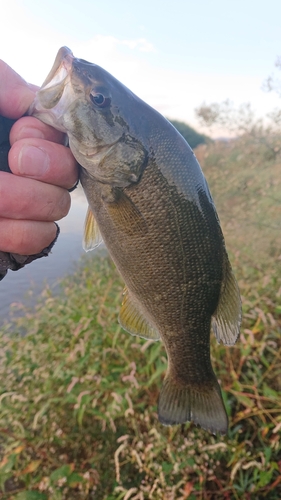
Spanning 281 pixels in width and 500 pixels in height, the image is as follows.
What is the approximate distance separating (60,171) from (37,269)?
6.02 metres

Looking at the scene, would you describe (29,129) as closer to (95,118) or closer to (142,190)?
(95,118)

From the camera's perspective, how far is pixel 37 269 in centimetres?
712

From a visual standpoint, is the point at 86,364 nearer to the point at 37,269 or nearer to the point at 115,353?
the point at 115,353

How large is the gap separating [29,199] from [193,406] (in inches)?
45.1

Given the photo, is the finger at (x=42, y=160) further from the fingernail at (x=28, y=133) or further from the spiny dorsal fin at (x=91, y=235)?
the spiny dorsal fin at (x=91, y=235)

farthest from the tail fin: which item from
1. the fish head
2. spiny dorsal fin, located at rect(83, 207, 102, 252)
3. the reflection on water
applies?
the reflection on water

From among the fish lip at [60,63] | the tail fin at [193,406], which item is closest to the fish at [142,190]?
the fish lip at [60,63]

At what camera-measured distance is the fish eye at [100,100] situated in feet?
4.57

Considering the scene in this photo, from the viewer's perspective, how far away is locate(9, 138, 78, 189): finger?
1311 mm

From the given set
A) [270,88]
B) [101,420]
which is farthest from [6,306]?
[270,88]

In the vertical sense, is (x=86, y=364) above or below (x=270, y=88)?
below

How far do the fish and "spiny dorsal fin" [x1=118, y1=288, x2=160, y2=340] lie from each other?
0.48 ft

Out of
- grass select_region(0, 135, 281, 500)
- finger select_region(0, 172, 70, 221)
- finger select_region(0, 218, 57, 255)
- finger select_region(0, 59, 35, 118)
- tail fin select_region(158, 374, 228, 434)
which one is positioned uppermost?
finger select_region(0, 59, 35, 118)

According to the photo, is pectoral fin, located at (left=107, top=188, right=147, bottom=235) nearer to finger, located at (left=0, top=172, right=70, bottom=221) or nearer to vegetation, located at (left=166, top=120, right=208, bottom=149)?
finger, located at (left=0, top=172, right=70, bottom=221)
